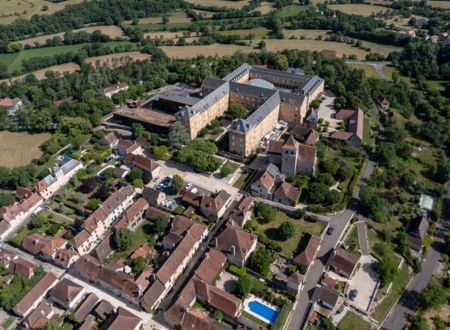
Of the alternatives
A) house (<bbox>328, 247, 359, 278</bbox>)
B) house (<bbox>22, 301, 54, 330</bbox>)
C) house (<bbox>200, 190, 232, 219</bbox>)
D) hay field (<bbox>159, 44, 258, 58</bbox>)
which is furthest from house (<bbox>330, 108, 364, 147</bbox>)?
house (<bbox>22, 301, 54, 330</bbox>)

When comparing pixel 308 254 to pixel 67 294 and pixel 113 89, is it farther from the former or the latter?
pixel 113 89

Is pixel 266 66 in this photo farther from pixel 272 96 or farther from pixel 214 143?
pixel 214 143

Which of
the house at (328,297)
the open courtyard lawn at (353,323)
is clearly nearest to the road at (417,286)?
the open courtyard lawn at (353,323)

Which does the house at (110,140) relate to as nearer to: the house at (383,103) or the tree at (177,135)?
the tree at (177,135)

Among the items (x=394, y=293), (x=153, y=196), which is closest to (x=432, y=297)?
(x=394, y=293)

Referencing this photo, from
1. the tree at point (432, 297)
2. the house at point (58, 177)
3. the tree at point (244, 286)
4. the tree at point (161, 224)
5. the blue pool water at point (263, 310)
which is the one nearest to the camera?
the tree at point (432, 297)

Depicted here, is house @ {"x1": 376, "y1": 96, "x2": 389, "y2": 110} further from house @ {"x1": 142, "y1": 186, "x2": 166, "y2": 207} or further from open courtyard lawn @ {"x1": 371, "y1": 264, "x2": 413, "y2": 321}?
house @ {"x1": 142, "y1": 186, "x2": 166, "y2": 207}
